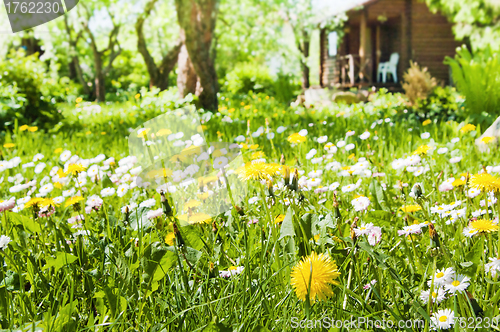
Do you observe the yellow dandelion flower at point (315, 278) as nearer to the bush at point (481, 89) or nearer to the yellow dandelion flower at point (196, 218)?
the yellow dandelion flower at point (196, 218)

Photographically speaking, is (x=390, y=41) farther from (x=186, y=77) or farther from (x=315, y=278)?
(x=315, y=278)

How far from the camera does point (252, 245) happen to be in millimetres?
1359

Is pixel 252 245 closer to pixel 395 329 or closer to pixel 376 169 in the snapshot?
pixel 395 329

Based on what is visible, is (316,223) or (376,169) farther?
(376,169)

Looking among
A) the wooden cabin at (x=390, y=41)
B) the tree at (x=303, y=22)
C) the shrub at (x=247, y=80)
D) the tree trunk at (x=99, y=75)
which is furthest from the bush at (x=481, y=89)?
the tree trunk at (x=99, y=75)

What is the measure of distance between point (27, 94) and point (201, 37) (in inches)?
115

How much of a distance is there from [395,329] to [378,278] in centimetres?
12

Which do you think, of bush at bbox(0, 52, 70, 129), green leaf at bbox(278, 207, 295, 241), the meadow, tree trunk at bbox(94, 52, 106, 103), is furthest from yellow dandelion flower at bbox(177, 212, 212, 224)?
tree trunk at bbox(94, 52, 106, 103)

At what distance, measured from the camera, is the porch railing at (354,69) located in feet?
44.8

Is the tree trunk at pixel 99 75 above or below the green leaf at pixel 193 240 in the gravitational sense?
above

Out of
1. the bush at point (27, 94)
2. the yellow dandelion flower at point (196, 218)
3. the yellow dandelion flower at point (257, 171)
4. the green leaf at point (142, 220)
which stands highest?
the bush at point (27, 94)

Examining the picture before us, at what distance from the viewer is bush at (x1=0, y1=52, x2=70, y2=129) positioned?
582 cm

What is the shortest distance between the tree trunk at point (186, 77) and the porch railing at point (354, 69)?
745 centimetres

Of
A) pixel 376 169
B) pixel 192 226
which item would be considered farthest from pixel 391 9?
pixel 192 226
